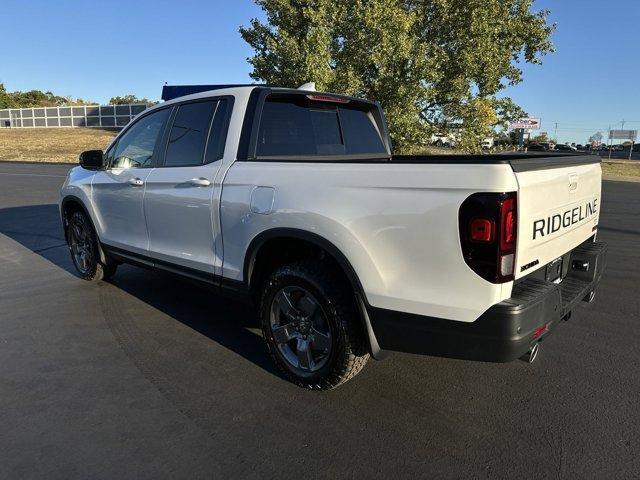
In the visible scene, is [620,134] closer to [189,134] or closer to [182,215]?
[189,134]

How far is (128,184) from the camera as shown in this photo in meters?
4.38

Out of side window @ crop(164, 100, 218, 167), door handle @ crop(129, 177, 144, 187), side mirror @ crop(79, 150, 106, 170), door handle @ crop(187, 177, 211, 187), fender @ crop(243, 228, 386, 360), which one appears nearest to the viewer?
fender @ crop(243, 228, 386, 360)

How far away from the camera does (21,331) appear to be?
408 centimetres

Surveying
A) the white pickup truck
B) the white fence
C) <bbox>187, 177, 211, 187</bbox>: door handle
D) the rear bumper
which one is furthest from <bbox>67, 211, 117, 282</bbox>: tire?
the white fence

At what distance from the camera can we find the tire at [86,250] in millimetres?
5203

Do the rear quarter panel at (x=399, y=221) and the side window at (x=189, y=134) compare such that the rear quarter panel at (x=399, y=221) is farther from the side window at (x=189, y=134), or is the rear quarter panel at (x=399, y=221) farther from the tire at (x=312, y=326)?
the side window at (x=189, y=134)

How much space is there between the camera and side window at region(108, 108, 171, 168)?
4281 mm

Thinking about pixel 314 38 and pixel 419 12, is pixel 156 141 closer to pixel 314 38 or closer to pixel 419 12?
pixel 314 38

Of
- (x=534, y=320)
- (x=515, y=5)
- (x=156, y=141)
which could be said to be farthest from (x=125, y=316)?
(x=515, y=5)

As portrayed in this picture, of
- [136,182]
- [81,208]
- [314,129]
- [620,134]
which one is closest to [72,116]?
[81,208]

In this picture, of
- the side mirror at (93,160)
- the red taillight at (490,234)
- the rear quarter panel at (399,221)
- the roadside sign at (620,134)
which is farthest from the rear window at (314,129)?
the roadside sign at (620,134)

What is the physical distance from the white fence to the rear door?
4947 centimetres

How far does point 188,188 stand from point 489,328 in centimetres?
237

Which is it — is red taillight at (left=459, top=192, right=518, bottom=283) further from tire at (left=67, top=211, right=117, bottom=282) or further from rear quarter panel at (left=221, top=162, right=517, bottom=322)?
tire at (left=67, top=211, right=117, bottom=282)
